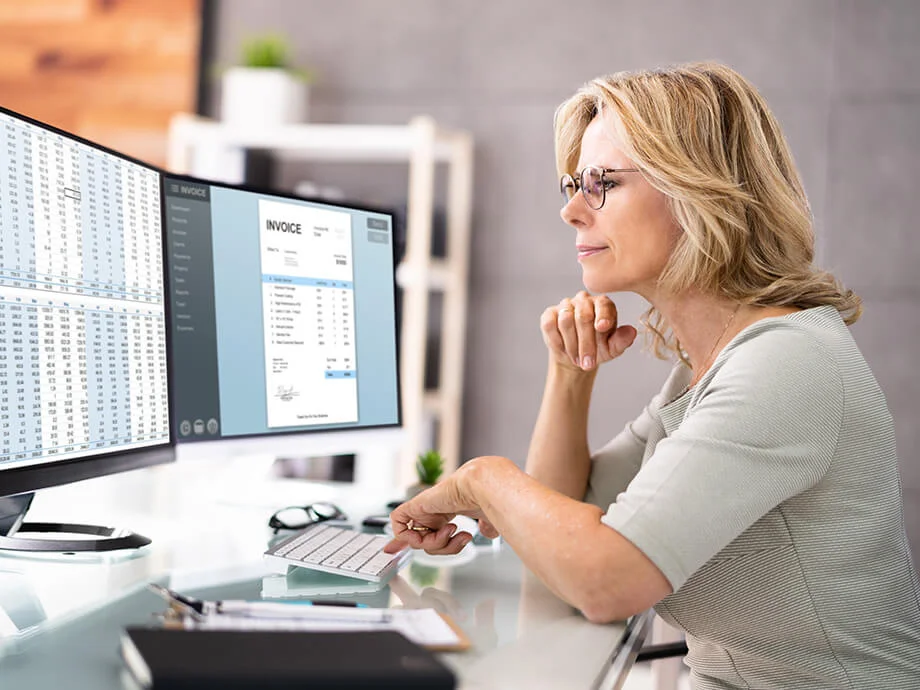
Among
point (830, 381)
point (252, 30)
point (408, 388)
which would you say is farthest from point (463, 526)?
point (252, 30)

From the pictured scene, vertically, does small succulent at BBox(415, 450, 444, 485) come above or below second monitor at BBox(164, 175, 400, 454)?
below

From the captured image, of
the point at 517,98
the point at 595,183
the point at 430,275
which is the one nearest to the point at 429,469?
the point at 595,183

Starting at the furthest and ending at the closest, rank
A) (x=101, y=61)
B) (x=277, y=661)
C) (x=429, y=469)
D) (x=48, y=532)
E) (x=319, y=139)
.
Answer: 1. (x=101, y=61)
2. (x=319, y=139)
3. (x=429, y=469)
4. (x=48, y=532)
5. (x=277, y=661)

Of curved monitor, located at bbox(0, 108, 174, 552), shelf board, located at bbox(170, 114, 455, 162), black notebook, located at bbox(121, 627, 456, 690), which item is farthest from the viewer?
shelf board, located at bbox(170, 114, 455, 162)

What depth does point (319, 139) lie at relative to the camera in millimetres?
2902

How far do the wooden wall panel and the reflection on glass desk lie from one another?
2.45 metres

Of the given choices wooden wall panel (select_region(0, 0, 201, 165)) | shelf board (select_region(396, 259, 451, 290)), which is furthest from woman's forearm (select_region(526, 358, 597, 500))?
wooden wall panel (select_region(0, 0, 201, 165))

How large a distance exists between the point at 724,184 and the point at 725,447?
0.39m

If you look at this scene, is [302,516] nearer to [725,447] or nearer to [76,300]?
[76,300]

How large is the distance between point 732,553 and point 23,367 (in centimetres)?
82

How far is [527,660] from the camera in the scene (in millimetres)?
891

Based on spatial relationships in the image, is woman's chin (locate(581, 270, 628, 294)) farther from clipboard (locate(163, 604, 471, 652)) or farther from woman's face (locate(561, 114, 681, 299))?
clipboard (locate(163, 604, 471, 652))

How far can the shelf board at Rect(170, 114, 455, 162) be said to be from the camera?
283 cm

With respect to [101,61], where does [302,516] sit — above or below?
below
